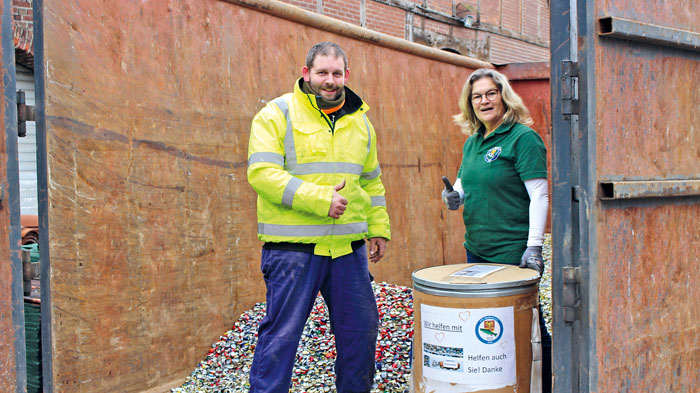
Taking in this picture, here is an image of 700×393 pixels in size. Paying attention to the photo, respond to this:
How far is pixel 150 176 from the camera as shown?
4.21m

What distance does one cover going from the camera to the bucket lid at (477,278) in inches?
110

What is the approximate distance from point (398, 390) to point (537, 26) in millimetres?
20688

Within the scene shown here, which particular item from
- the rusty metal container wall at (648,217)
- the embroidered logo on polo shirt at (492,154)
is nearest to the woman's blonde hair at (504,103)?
the embroidered logo on polo shirt at (492,154)

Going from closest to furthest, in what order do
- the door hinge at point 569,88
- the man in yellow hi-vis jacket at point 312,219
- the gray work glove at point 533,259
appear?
the door hinge at point 569,88 < the gray work glove at point 533,259 < the man in yellow hi-vis jacket at point 312,219

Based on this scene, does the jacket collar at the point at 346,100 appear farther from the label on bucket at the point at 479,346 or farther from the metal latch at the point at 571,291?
the metal latch at the point at 571,291

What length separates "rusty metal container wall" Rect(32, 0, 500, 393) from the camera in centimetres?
371

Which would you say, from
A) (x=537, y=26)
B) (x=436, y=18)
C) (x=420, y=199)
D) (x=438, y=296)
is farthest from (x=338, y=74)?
(x=537, y=26)

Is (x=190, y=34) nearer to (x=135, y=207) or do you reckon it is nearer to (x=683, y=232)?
(x=135, y=207)

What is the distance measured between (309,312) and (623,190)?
5.35ft

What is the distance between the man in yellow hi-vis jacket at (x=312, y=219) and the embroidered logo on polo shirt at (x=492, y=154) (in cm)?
65

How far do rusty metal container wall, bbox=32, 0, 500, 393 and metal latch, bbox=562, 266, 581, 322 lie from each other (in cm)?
237

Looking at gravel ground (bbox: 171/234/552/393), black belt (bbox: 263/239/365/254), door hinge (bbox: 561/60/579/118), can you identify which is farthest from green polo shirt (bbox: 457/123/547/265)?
gravel ground (bbox: 171/234/552/393)

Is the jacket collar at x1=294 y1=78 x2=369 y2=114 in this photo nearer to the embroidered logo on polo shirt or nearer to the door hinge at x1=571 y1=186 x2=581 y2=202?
A: the embroidered logo on polo shirt

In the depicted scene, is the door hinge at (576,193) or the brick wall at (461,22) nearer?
the door hinge at (576,193)
